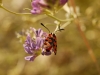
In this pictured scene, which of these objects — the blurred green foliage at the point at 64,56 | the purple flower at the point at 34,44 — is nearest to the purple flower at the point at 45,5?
the purple flower at the point at 34,44

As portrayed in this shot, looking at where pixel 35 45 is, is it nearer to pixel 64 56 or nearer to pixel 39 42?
pixel 39 42

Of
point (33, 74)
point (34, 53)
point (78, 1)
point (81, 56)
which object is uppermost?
point (78, 1)

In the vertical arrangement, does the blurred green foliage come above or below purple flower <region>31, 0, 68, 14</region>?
below

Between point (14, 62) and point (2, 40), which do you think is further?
point (2, 40)

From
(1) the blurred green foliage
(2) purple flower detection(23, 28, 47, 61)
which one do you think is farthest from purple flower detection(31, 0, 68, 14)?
(1) the blurred green foliage

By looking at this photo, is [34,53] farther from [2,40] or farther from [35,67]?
[2,40]

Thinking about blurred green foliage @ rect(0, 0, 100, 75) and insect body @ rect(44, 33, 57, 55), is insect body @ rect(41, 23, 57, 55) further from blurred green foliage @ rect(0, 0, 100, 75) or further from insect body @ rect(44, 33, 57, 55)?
blurred green foliage @ rect(0, 0, 100, 75)

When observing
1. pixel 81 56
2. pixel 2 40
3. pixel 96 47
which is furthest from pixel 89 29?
pixel 2 40

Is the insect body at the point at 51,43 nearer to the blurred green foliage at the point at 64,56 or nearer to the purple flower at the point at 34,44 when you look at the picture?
the purple flower at the point at 34,44
